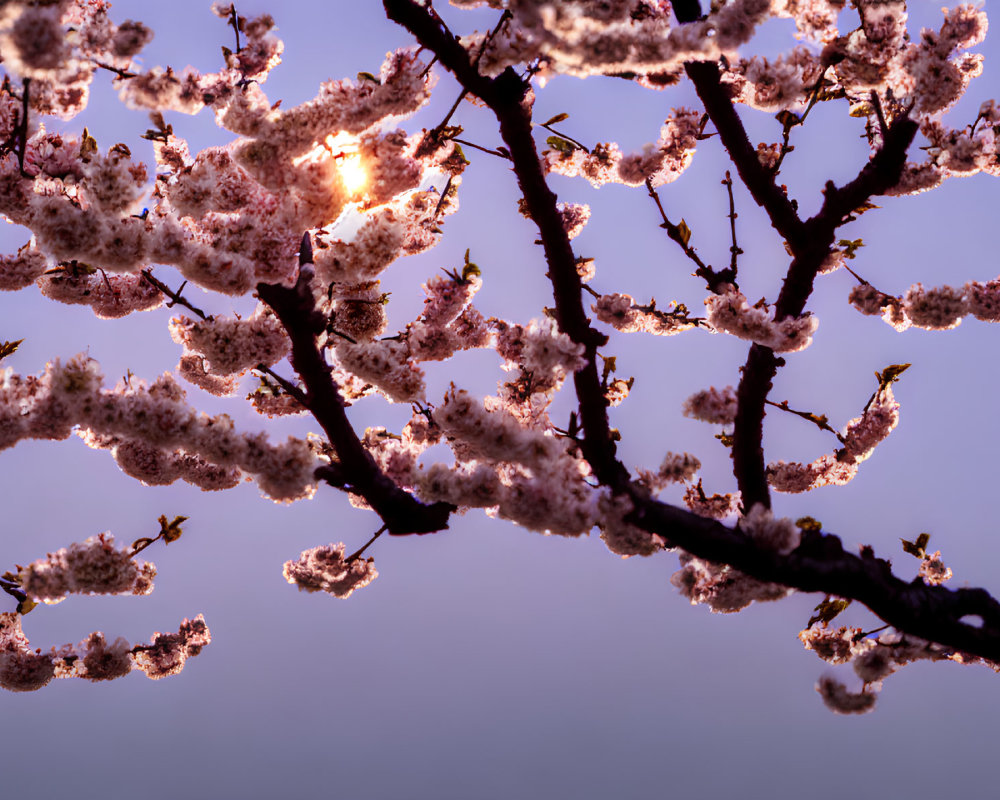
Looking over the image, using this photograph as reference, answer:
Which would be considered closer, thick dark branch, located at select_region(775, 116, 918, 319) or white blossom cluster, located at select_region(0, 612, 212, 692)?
thick dark branch, located at select_region(775, 116, 918, 319)

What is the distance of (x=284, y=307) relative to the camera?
396 centimetres

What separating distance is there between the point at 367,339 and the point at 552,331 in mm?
1510

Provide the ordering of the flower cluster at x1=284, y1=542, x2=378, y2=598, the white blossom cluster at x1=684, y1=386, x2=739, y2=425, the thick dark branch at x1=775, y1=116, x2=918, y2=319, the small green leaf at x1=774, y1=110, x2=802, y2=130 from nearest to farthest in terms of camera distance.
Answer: the thick dark branch at x1=775, y1=116, x2=918, y2=319 < the small green leaf at x1=774, y1=110, x2=802, y2=130 < the white blossom cluster at x1=684, y1=386, x2=739, y2=425 < the flower cluster at x1=284, y1=542, x2=378, y2=598

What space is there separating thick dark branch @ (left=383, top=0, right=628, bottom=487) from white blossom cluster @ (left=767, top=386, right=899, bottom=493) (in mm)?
2720

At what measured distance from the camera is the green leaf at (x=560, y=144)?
5184mm

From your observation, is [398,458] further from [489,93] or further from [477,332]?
[489,93]

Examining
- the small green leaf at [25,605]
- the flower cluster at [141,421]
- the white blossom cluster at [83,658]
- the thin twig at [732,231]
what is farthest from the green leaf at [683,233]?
the white blossom cluster at [83,658]

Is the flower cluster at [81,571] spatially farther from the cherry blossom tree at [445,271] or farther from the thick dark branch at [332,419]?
the thick dark branch at [332,419]

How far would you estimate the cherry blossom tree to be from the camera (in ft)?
11.7

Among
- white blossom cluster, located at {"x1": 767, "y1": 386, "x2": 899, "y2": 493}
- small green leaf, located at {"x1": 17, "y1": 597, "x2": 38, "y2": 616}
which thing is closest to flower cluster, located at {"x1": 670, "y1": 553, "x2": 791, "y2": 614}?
white blossom cluster, located at {"x1": 767, "y1": 386, "x2": 899, "y2": 493}

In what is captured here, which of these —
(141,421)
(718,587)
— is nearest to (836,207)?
(718,587)

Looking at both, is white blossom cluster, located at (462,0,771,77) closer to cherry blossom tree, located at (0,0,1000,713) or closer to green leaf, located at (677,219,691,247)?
cherry blossom tree, located at (0,0,1000,713)

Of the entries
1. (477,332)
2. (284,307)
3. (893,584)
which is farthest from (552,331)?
(893,584)

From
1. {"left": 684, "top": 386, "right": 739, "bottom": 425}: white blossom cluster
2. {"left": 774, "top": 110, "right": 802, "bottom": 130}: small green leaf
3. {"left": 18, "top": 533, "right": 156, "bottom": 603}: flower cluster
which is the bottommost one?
{"left": 18, "top": 533, "right": 156, "bottom": 603}: flower cluster
